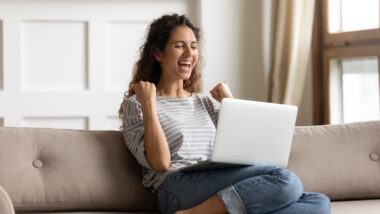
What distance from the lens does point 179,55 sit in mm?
2447

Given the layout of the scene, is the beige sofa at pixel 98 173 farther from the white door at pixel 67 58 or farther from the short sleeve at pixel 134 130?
the white door at pixel 67 58

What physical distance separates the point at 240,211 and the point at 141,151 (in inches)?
15.6

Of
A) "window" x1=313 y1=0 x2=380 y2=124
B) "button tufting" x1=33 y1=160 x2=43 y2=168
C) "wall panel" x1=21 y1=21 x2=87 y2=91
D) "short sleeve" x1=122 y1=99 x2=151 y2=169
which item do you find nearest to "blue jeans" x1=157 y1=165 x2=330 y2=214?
"short sleeve" x1=122 y1=99 x2=151 y2=169

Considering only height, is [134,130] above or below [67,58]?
below

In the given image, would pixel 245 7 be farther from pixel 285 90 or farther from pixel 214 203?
pixel 214 203

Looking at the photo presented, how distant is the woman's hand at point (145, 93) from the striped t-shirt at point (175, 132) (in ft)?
0.15

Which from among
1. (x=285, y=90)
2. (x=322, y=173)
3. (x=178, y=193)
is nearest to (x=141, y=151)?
(x=178, y=193)

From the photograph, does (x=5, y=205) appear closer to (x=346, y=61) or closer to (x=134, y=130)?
(x=134, y=130)

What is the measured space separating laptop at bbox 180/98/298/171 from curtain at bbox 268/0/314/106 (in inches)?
59.0

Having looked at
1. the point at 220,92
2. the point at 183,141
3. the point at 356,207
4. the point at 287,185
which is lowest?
the point at 356,207

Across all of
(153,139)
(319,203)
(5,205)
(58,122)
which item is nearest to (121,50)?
(58,122)

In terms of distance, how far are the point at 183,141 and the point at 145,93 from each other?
193mm

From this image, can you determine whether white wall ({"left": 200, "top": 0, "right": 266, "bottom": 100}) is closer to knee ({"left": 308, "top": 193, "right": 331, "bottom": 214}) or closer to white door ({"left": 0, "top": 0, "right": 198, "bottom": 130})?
white door ({"left": 0, "top": 0, "right": 198, "bottom": 130})

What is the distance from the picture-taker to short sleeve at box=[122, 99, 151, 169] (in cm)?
221
